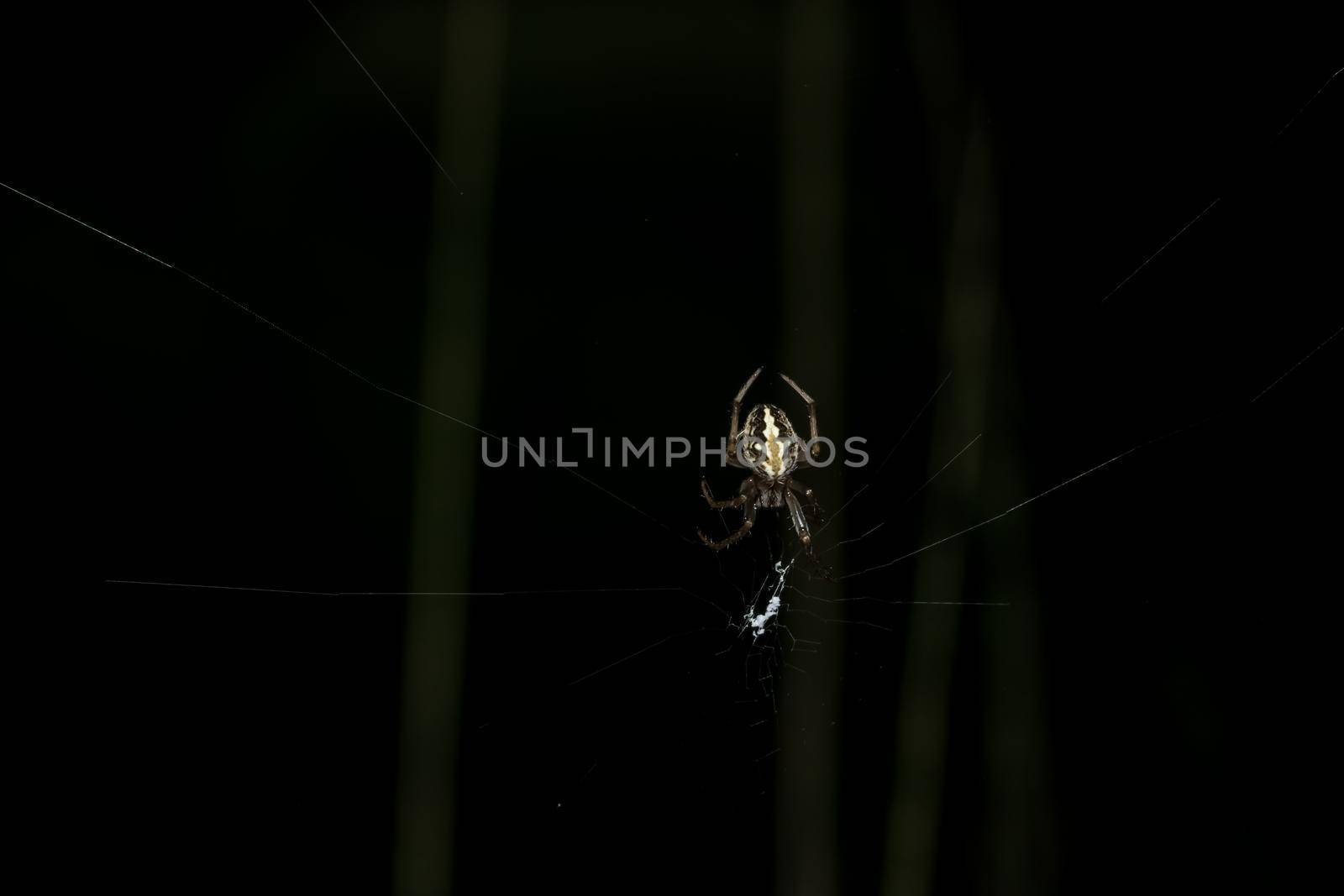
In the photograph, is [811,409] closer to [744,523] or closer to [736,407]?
[736,407]

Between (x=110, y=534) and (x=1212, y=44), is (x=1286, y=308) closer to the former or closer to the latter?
(x=1212, y=44)

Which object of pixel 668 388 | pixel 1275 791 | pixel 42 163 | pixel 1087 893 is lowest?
pixel 1087 893

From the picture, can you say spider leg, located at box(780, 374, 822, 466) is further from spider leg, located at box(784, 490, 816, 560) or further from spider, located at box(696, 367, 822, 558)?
spider leg, located at box(784, 490, 816, 560)

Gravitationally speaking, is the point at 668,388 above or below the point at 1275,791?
above

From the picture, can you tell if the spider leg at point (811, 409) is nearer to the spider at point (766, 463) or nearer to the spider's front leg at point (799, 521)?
the spider at point (766, 463)

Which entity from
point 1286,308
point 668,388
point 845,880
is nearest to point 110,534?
point 668,388

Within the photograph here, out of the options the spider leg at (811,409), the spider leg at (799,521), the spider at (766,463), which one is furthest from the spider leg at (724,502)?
the spider leg at (811,409)

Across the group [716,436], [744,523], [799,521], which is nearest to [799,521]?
[799,521]
